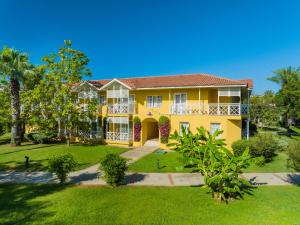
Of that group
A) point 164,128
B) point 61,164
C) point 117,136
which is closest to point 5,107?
point 117,136

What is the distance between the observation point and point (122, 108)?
25688mm

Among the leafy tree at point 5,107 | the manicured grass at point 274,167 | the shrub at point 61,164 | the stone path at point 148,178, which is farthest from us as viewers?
the leafy tree at point 5,107

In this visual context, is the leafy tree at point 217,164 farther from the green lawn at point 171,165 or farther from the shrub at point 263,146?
the shrub at point 263,146

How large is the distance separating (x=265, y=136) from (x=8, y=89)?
3156 cm

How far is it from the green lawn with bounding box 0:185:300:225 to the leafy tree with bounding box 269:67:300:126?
2838 centimetres

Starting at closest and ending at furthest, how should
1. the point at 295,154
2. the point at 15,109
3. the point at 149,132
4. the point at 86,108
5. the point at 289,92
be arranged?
the point at 295,154 < the point at 15,109 < the point at 86,108 < the point at 149,132 < the point at 289,92

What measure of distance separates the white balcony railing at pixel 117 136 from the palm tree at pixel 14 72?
11.4 metres

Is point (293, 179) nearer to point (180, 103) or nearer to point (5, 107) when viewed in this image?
point (180, 103)

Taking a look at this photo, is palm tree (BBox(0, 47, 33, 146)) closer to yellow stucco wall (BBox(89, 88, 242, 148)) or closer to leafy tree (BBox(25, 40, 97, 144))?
leafy tree (BBox(25, 40, 97, 144))

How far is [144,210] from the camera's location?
29.9 ft

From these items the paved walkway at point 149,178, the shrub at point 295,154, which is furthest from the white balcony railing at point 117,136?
the shrub at point 295,154

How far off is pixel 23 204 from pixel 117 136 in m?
16.5

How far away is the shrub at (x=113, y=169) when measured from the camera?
11820 millimetres

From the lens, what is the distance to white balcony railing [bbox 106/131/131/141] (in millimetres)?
25656
